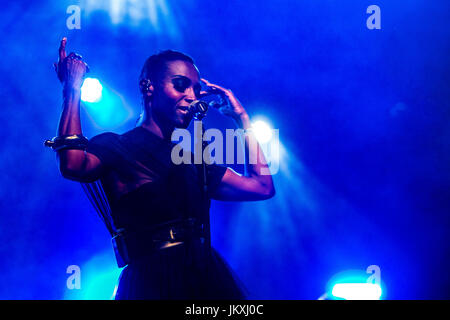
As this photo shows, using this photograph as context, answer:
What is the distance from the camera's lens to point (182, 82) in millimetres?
2172

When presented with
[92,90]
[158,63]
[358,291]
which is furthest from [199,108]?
[92,90]

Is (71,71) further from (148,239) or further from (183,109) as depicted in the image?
(148,239)

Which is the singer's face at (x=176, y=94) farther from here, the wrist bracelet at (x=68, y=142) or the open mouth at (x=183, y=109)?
the wrist bracelet at (x=68, y=142)

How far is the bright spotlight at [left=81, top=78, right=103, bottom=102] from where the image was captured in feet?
15.0

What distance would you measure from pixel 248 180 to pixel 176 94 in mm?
702

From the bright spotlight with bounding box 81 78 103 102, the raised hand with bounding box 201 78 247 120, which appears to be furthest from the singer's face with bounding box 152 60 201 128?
the bright spotlight with bounding box 81 78 103 102

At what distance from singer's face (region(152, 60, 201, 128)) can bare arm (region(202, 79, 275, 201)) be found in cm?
28

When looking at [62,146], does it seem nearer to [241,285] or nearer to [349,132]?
[241,285]

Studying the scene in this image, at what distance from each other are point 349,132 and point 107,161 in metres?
5.04

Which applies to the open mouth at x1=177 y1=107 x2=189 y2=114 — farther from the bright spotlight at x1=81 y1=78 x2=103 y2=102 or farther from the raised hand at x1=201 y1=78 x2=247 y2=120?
the bright spotlight at x1=81 y1=78 x2=103 y2=102

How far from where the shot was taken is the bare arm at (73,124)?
5.13 ft

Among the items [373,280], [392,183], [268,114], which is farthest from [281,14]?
[373,280]

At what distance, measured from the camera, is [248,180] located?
2273mm
